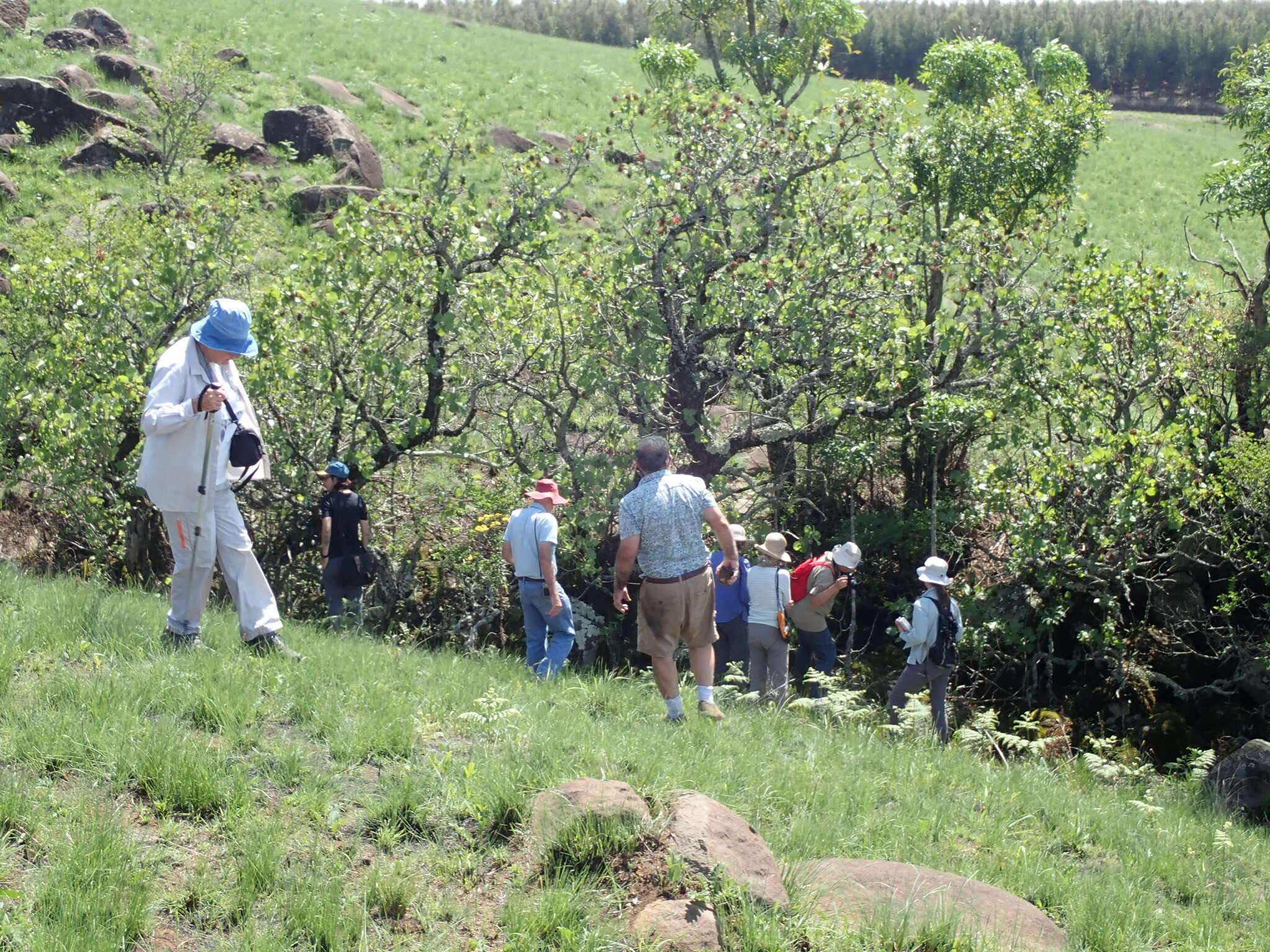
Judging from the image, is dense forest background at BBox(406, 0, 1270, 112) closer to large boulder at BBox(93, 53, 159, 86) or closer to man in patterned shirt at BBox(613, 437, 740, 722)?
large boulder at BBox(93, 53, 159, 86)

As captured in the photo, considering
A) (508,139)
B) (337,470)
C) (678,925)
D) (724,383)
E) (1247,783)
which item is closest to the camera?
(678,925)

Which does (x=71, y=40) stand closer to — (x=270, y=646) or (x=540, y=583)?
(x=540, y=583)

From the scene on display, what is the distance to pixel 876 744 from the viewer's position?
23.0 ft

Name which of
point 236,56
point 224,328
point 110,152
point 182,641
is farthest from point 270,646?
point 236,56

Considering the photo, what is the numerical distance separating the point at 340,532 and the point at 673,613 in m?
4.30

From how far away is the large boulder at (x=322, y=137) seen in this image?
24062 millimetres

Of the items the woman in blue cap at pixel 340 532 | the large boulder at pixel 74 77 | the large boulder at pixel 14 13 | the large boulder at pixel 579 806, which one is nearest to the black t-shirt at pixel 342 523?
the woman in blue cap at pixel 340 532

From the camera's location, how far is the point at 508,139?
1081 inches

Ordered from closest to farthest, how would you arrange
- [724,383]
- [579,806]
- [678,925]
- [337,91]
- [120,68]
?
[678,925]
[579,806]
[724,383]
[120,68]
[337,91]

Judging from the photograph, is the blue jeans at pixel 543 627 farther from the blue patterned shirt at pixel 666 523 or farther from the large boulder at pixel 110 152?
the large boulder at pixel 110 152

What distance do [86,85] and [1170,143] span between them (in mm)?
37946

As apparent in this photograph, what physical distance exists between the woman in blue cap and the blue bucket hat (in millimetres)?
3871

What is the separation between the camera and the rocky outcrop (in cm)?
2798

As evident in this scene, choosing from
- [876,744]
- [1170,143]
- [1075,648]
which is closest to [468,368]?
[876,744]
